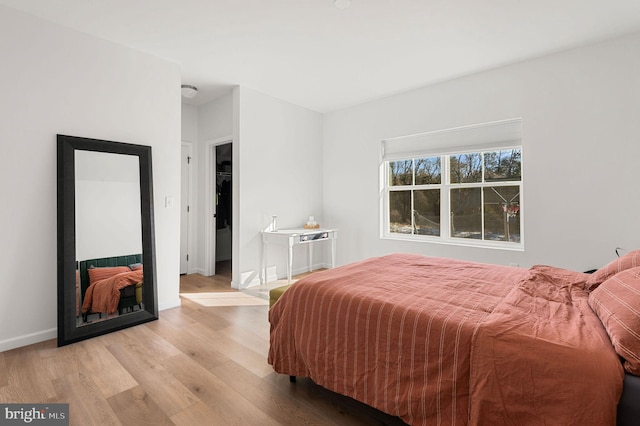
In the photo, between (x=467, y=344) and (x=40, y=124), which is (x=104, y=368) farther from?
(x=467, y=344)

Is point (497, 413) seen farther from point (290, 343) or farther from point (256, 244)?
point (256, 244)

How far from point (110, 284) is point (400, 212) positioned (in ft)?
12.0

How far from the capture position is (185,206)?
493 cm

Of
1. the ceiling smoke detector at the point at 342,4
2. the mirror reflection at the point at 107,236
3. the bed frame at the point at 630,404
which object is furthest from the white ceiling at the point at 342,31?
the bed frame at the point at 630,404

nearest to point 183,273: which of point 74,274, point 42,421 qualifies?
point 74,274

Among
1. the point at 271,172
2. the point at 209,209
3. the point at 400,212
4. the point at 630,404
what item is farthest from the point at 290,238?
the point at 630,404

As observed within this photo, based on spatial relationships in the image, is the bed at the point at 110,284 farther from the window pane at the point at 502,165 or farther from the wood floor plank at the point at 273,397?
the window pane at the point at 502,165

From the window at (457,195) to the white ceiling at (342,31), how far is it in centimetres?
104

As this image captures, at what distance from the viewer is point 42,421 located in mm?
1688

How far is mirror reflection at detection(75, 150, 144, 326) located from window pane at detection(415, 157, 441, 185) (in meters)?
3.48

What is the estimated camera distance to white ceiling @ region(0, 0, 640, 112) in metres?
2.45

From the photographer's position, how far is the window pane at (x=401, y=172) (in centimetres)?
456

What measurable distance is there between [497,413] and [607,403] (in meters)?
0.33

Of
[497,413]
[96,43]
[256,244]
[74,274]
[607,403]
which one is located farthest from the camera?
[256,244]
